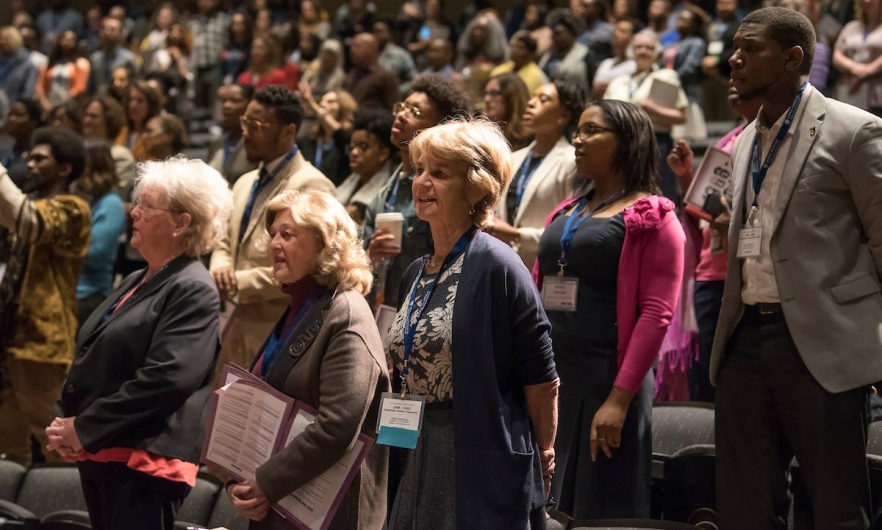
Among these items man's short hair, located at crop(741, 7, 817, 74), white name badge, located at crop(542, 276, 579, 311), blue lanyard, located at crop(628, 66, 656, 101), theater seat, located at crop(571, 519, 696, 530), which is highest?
man's short hair, located at crop(741, 7, 817, 74)

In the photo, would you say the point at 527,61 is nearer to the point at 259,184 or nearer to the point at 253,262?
the point at 259,184

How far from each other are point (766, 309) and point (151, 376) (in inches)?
63.5

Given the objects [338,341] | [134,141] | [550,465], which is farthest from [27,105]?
[550,465]

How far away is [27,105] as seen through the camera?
7.22 m

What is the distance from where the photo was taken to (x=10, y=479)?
4195 mm

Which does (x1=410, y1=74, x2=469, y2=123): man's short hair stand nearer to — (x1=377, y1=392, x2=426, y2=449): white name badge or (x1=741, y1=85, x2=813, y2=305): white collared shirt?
(x1=741, y1=85, x2=813, y2=305): white collared shirt

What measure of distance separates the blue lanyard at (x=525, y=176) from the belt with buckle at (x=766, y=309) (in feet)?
4.87

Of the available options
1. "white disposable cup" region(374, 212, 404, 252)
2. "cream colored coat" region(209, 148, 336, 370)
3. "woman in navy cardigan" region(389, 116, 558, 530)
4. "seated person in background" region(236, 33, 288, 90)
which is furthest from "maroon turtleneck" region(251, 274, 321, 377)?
"seated person in background" region(236, 33, 288, 90)

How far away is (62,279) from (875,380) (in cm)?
330

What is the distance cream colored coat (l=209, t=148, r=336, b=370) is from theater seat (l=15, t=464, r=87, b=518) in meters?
0.71

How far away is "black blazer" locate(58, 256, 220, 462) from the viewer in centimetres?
308

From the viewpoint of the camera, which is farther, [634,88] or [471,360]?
[634,88]

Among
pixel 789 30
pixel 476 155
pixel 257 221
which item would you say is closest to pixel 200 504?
pixel 257 221

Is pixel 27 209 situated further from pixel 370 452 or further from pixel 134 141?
pixel 134 141
